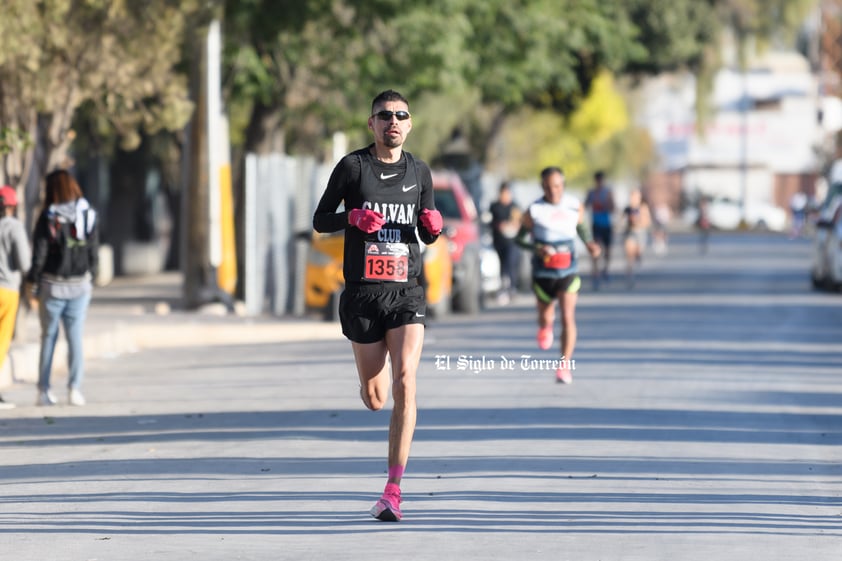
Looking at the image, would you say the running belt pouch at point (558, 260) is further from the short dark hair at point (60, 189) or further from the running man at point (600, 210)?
the running man at point (600, 210)

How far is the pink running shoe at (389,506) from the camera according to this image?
9.47 metres

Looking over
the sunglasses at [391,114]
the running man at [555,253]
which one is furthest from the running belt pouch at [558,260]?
the sunglasses at [391,114]

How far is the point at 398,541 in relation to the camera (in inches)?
352

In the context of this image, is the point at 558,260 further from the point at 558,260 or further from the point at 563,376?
the point at 563,376

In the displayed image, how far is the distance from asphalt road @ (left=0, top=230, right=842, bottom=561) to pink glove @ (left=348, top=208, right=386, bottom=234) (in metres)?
1.44

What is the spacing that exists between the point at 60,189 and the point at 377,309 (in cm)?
639

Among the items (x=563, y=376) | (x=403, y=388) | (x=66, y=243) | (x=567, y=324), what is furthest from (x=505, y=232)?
(x=403, y=388)

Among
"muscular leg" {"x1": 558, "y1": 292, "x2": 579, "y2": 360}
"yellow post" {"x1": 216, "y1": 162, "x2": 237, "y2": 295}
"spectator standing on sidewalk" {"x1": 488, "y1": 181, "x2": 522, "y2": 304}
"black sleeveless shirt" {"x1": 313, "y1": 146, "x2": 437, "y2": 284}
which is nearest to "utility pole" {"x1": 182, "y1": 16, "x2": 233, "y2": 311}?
"yellow post" {"x1": 216, "y1": 162, "x2": 237, "y2": 295}

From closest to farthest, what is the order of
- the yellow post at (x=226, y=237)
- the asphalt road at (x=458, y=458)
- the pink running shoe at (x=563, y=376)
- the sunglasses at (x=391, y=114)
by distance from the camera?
the asphalt road at (x=458, y=458), the sunglasses at (x=391, y=114), the pink running shoe at (x=563, y=376), the yellow post at (x=226, y=237)

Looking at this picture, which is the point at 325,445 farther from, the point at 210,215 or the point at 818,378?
the point at 210,215

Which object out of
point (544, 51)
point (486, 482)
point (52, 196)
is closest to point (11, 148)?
point (52, 196)

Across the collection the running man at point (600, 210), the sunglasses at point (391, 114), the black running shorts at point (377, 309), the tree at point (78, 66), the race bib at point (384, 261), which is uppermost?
the tree at point (78, 66)

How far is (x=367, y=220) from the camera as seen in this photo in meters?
9.61

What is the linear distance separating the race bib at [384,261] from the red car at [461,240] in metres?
16.2
